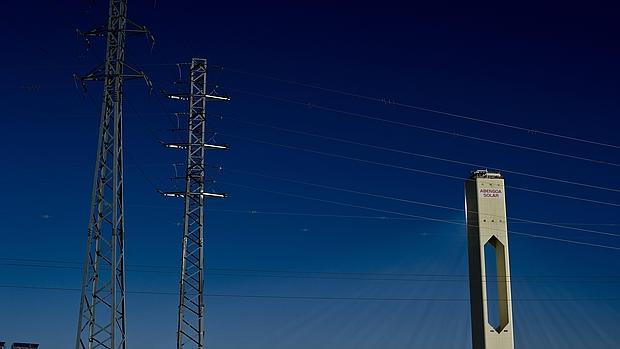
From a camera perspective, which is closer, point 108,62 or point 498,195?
point 108,62

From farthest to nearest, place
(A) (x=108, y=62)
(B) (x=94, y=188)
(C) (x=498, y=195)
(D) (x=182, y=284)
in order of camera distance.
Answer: (D) (x=182, y=284) → (C) (x=498, y=195) → (A) (x=108, y=62) → (B) (x=94, y=188)

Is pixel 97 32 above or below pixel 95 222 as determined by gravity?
above

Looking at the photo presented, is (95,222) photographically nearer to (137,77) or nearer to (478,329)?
(137,77)

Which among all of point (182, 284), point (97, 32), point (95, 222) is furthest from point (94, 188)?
point (182, 284)

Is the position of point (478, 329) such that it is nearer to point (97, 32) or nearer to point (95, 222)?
point (95, 222)

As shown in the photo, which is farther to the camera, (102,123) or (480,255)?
(480,255)

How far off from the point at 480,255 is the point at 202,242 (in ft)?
57.1

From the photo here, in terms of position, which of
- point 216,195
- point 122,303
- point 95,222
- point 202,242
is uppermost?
point 216,195

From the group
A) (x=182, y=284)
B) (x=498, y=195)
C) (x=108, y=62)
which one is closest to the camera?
(x=108, y=62)

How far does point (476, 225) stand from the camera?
45531 mm

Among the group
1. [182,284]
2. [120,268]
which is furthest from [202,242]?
A: [120,268]

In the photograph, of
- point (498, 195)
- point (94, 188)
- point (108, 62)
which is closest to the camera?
point (94, 188)

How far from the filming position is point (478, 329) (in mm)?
44000

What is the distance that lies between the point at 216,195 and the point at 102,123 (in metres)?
15.0
